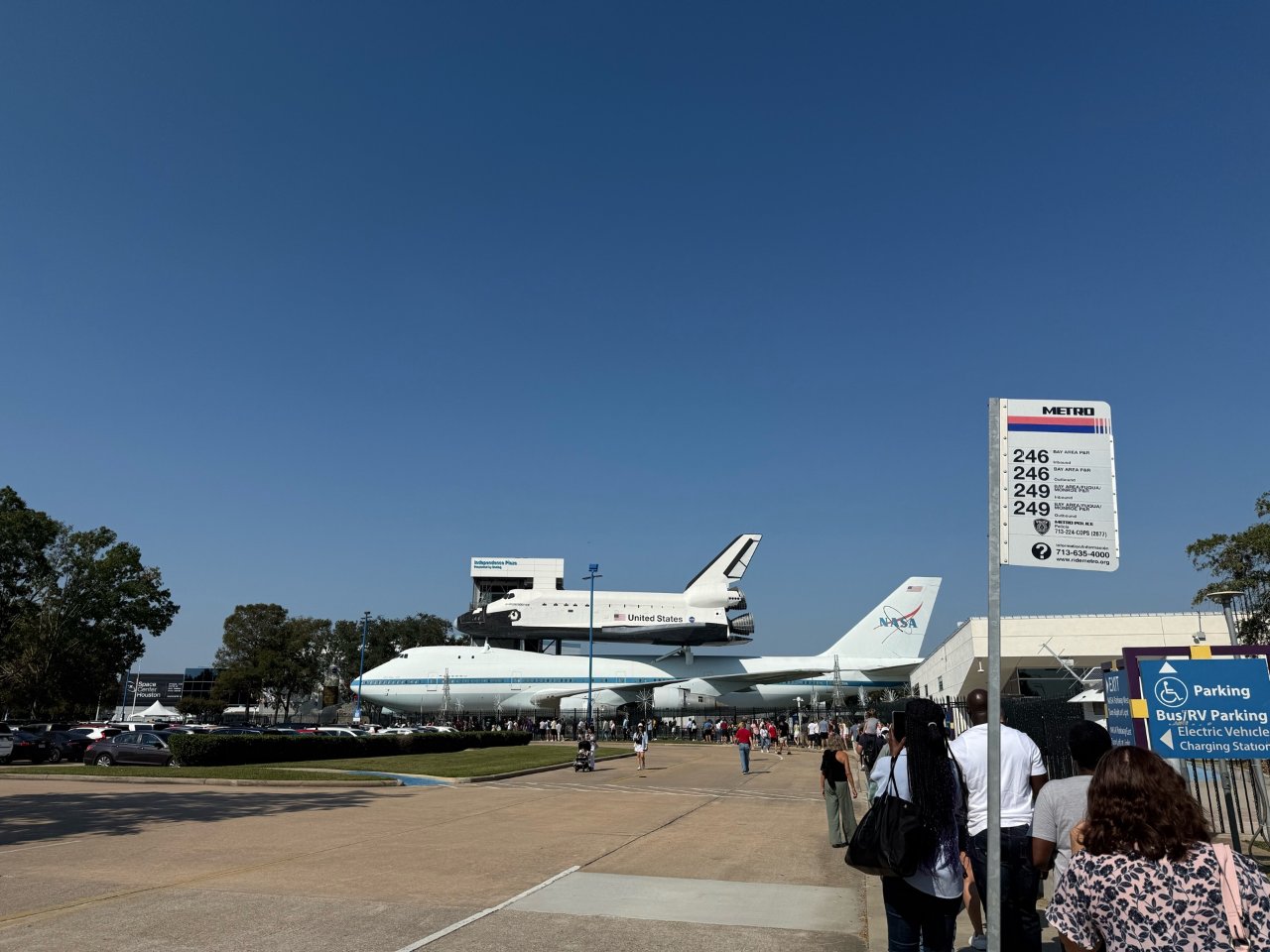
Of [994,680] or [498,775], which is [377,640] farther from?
[994,680]

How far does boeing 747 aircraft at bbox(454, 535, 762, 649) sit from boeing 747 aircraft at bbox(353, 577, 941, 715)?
9.24ft

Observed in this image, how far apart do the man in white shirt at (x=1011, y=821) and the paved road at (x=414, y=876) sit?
1.61m

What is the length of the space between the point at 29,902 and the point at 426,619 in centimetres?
10960

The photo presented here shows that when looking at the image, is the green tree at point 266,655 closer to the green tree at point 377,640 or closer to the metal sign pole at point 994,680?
the green tree at point 377,640

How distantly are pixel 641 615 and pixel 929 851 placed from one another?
71407 mm

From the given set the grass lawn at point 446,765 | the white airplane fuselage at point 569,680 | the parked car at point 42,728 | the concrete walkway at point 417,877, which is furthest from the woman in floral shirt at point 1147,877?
the white airplane fuselage at point 569,680

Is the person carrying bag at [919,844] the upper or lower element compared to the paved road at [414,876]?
upper

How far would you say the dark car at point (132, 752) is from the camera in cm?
2514

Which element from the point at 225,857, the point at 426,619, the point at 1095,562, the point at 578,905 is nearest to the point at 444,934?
the point at 578,905

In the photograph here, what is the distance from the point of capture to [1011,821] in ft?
17.3

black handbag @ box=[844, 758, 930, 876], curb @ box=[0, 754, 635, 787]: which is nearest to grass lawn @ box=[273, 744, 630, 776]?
curb @ box=[0, 754, 635, 787]

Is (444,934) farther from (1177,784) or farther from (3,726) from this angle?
(3,726)

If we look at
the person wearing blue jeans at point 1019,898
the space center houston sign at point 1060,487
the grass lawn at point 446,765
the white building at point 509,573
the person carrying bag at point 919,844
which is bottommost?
the grass lawn at point 446,765

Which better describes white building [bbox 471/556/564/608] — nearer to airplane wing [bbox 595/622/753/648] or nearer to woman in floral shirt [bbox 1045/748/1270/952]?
airplane wing [bbox 595/622/753/648]
